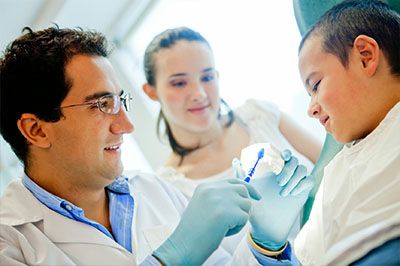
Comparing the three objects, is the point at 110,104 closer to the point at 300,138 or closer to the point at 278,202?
the point at 278,202

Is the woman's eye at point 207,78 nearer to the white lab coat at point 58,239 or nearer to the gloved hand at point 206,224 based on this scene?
the white lab coat at point 58,239

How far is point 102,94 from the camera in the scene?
139 centimetres

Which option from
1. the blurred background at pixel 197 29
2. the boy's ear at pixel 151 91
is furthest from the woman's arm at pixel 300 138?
the boy's ear at pixel 151 91

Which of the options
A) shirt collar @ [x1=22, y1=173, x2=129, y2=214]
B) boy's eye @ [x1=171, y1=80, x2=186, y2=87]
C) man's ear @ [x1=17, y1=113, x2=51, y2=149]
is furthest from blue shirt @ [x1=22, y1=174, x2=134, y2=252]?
boy's eye @ [x1=171, y1=80, x2=186, y2=87]

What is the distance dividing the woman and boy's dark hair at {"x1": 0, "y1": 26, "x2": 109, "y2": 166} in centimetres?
61

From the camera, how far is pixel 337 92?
1200mm

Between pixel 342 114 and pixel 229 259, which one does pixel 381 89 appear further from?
pixel 229 259

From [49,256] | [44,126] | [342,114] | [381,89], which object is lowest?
[49,256]

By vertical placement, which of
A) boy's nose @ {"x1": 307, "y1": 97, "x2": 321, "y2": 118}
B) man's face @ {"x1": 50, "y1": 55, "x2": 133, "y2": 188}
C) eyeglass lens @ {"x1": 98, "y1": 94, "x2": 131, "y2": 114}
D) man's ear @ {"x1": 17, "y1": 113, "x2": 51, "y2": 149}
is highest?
boy's nose @ {"x1": 307, "y1": 97, "x2": 321, "y2": 118}

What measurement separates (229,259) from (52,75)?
2.61 ft

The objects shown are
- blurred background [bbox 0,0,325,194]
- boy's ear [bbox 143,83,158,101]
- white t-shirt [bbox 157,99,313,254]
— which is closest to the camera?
white t-shirt [bbox 157,99,313,254]

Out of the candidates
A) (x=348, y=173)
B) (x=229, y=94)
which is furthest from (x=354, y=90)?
(x=229, y=94)

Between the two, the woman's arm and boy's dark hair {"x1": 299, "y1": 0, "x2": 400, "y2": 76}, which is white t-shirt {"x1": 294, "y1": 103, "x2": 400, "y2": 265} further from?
the woman's arm

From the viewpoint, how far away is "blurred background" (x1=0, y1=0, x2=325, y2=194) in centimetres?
239
